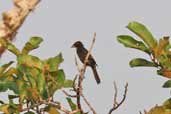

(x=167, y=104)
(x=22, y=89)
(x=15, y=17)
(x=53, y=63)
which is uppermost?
(x=15, y=17)

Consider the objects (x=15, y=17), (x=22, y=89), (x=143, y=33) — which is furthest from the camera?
(x=143, y=33)

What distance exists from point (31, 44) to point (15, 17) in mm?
370

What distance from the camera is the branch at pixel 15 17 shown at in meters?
2.83

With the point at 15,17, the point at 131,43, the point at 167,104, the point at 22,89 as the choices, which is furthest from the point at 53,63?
the point at 167,104

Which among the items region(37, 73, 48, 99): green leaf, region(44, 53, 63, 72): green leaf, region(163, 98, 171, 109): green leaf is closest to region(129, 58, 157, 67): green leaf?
region(163, 98, 171, 109): green leaf

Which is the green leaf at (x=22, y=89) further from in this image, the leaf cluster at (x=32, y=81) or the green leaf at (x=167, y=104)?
the green leaf at (x=167, y=104)

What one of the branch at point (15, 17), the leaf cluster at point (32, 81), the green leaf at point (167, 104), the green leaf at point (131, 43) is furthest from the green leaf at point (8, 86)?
the green leaf at point (167, 104)

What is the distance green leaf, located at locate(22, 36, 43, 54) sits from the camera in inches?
125

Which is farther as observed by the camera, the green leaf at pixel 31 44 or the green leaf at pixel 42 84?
the green leaf at pixel 31 44

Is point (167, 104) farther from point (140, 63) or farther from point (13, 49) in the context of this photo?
point (13, 49)

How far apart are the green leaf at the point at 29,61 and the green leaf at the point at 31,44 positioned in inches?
5.8

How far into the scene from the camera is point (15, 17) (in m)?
2.86

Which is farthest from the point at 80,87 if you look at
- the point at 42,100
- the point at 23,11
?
the point at 23,11

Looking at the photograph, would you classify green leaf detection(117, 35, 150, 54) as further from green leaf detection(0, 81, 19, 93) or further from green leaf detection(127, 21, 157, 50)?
green leaf detection(0, 81, 19, 93)
